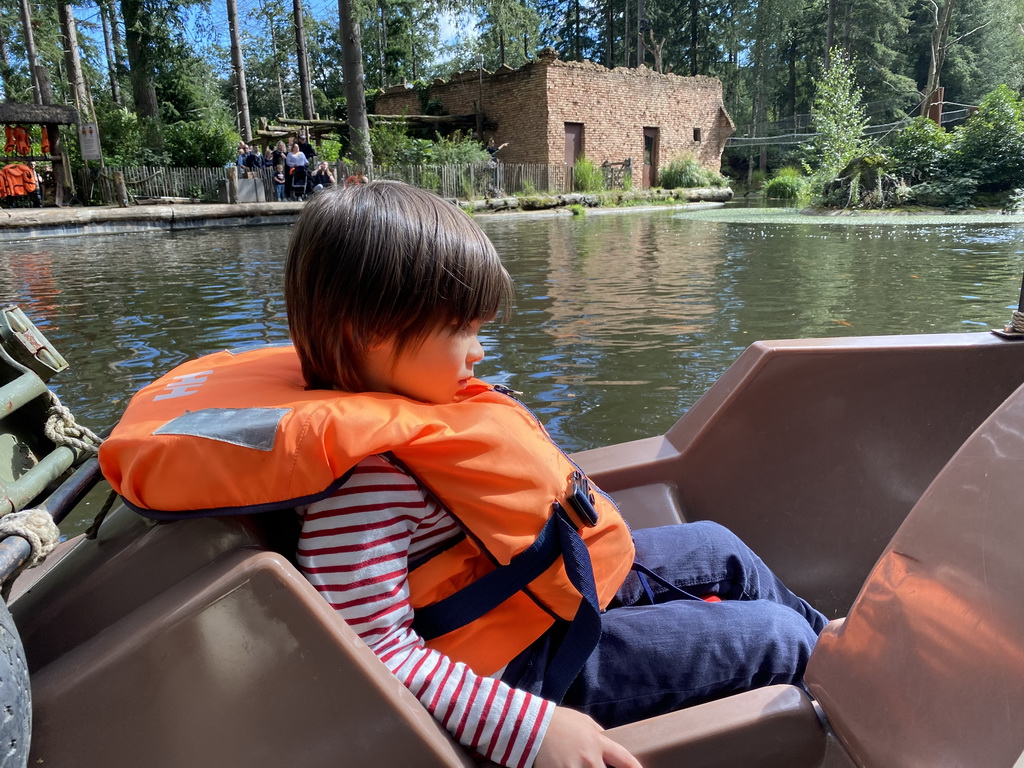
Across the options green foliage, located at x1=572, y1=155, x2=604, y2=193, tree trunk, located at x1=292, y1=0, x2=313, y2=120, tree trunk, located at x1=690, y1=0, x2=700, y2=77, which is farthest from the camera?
tree trunk, located at x1=690, y1=0, x2=700, y2=77

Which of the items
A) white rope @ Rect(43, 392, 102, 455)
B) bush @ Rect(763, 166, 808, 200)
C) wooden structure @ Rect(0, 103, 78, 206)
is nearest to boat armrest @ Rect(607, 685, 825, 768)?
white rope @ Rect(43, 392, 102, 455)

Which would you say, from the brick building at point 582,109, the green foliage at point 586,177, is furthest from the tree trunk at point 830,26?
the green foliage at point 586,177

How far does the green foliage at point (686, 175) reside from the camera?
947 inches

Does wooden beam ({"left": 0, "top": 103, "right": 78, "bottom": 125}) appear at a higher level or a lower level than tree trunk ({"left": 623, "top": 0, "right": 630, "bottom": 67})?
lower

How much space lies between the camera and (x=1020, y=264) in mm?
7223

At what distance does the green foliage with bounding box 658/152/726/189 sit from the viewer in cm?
2405

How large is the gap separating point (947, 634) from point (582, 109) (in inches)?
901

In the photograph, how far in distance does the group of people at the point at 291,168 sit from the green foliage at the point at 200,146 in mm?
360

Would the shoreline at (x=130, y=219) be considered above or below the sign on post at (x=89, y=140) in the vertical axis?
below

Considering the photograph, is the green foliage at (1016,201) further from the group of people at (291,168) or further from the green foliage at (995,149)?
the group of people at (291,168)

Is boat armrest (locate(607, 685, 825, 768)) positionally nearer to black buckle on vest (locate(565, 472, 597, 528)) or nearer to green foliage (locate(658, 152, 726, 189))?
black buckle on vest (locate(565, 472, 597, 528))

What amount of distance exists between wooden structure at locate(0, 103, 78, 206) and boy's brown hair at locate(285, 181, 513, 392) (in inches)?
623

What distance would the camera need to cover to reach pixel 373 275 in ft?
3.10

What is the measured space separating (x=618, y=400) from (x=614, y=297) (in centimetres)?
285
